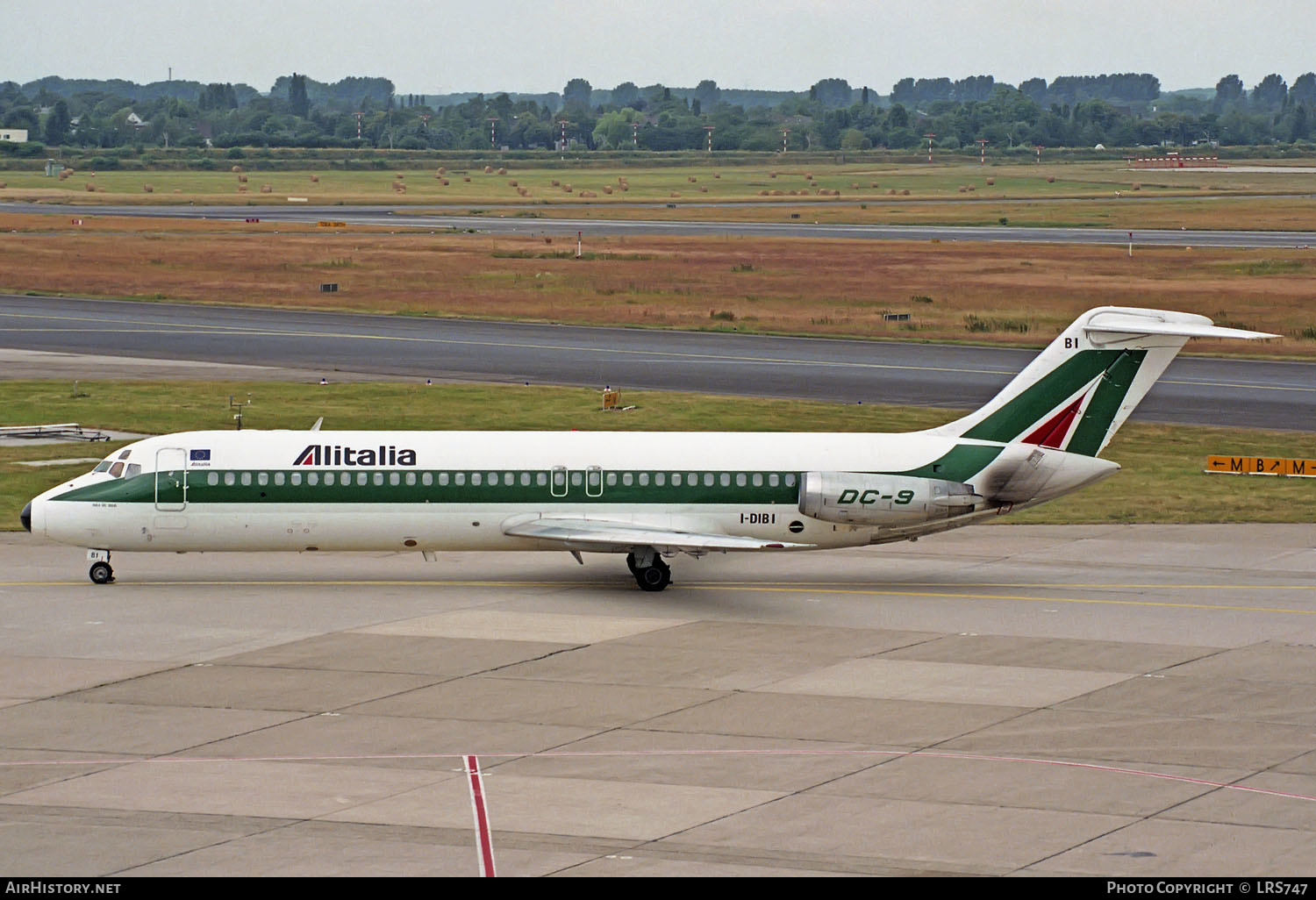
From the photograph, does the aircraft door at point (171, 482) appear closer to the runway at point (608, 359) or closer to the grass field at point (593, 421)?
the grass field at point (593, 421)

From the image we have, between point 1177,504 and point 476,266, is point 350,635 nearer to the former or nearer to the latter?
point 1177,504

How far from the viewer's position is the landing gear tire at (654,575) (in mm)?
38844

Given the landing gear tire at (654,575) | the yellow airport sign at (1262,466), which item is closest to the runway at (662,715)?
the landing gear tire at (654,575)

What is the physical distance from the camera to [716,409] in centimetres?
6400

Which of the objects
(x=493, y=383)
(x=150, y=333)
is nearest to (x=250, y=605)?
(x=493, y=383)

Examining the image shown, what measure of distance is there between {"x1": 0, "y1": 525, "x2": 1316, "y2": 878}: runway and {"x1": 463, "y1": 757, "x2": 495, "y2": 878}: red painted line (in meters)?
0.18

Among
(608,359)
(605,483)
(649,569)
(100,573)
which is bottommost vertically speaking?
(100,573)

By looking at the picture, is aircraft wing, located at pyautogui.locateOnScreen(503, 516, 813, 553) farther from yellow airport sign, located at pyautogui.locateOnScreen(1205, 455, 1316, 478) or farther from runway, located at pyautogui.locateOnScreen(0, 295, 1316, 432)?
runway, located at pyautogui.locateOnScreen(0, 295, 1316, 432)

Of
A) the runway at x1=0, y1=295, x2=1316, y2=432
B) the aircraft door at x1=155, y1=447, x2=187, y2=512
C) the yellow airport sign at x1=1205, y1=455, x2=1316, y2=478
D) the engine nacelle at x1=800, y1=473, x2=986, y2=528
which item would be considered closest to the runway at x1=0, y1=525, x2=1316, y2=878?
the engine nacelle at x1=800, y1=473, x2=986, y2=528

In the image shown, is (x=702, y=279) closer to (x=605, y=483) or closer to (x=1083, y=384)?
(x=1083, y=384)

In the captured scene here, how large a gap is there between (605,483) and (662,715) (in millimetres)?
10926

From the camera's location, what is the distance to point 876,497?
38656mm

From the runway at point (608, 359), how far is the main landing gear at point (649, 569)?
28.9 meters

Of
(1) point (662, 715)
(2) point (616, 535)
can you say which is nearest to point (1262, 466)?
(2) point (616, 535)
